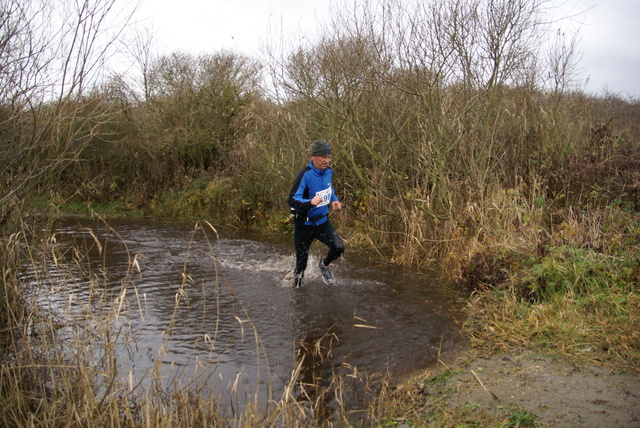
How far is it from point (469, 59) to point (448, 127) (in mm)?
1221

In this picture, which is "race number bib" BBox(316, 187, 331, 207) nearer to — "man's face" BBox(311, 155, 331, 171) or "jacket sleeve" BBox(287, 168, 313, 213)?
"jacket sleeve" BBox(287, 168, 313, 213)

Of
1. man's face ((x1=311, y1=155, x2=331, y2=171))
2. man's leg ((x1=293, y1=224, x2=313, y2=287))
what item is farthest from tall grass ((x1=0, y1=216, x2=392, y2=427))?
man's face ((x1=311, y1=155, x2=331, y2=171))

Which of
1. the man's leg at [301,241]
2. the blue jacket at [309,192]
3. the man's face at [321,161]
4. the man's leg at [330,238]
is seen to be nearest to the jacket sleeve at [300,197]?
the blue jacket at [309,192]

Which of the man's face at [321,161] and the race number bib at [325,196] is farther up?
the man's face at [321,161]

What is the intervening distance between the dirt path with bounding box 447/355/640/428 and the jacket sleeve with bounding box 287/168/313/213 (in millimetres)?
3168

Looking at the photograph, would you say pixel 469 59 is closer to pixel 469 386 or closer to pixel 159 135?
pixel 469 386

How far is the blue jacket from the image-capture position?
7.43 metres

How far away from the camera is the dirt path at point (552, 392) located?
12.9 feet

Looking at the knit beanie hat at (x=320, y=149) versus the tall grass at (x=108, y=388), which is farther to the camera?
the knit beanie hat at (x=320, y=149)

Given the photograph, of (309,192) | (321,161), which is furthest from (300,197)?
(321,161)

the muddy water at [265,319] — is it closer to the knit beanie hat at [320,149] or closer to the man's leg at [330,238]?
the man's leg at [330,238]

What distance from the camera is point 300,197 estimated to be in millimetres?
7469

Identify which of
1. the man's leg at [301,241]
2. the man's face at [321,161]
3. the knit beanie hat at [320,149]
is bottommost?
the man's leg at [301,241]

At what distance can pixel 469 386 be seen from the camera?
4594mm
